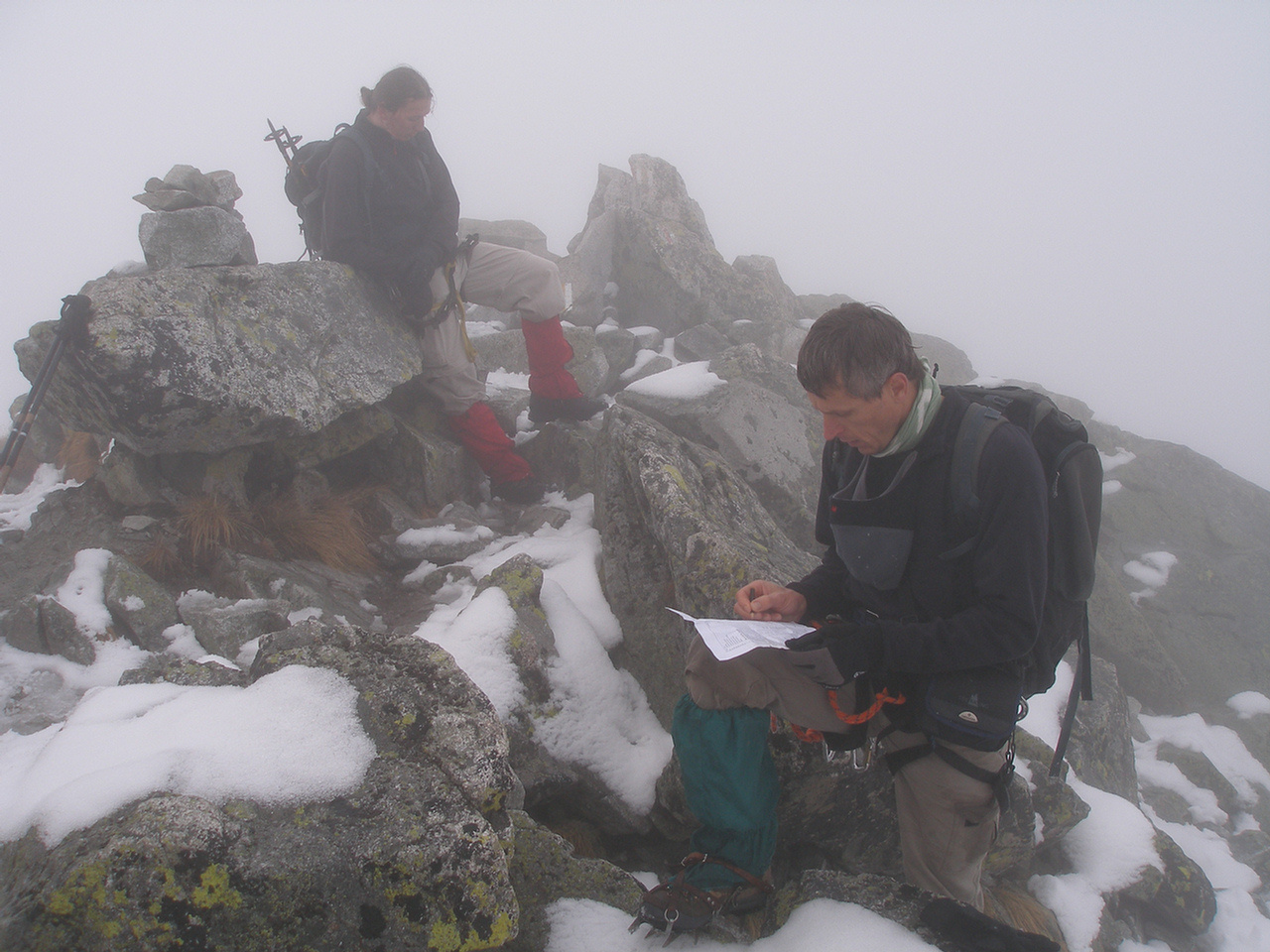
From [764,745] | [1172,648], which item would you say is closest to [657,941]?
[764,745]

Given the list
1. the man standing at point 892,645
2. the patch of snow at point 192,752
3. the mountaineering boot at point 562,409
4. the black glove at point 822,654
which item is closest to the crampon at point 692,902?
the man standing at point 892,645

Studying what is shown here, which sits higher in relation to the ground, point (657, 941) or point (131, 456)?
point (131, 456)

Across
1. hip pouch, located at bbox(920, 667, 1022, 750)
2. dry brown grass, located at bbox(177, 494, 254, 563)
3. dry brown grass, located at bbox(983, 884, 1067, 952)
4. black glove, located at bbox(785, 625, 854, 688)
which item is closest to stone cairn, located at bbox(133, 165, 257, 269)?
dry brown grass, located at bbox(177, 494, 254, 563)

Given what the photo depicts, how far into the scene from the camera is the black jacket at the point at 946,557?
117 inches

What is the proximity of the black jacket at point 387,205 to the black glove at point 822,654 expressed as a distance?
22.6ft

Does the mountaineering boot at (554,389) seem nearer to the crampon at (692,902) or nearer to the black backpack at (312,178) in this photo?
the black backpack at (312,178)

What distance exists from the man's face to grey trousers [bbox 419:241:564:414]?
6587mm

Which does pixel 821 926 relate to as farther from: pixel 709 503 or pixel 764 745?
pixel 709 503

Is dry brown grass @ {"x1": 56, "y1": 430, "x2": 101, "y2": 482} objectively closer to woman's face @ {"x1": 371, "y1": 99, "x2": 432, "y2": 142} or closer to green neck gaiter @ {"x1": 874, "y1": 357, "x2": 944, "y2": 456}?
woman's face @ {"x1": 371, "y1": 99, "x2": 432, "y2": 142}

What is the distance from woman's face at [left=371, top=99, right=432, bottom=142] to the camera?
24.7ft

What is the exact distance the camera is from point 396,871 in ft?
8.57

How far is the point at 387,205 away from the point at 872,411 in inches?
275

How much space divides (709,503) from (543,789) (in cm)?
303

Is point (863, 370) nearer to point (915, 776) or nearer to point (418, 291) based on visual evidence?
point (915, 776)
